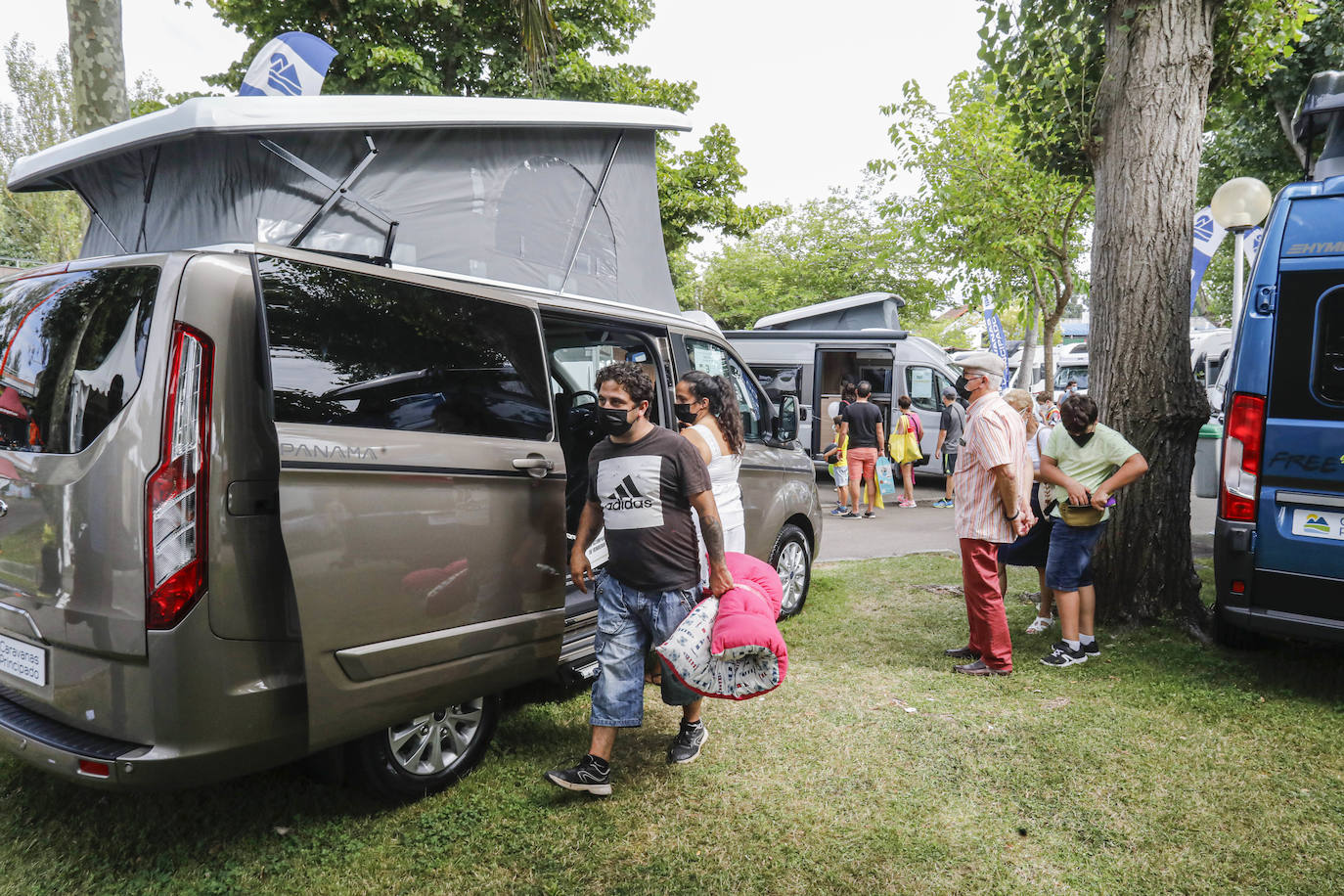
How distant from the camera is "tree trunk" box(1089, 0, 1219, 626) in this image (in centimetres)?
527

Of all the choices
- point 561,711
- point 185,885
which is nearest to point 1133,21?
point 561,711

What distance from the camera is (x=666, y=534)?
11.1 ft

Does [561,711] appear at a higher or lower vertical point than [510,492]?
lower

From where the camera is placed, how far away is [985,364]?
4715 mm

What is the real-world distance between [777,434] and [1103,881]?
3.41m

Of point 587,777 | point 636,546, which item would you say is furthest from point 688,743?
point 636,546

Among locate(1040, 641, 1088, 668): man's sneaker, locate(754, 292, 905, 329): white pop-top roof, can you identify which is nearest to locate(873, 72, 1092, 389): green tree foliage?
locate(754, 292, 905, 329): white pop-top roof

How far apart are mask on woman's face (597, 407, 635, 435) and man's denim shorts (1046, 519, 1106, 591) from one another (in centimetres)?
297

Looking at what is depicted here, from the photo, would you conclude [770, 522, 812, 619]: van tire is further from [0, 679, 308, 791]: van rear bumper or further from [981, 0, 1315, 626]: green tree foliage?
[0, 679, 308, 791]: van rear bumper

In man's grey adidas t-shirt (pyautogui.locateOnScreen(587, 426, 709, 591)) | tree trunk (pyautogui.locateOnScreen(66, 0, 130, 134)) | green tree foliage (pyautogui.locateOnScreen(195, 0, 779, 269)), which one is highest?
green tree foliage (pyautogui.locateOnScreen(195, 0, 779, 269))

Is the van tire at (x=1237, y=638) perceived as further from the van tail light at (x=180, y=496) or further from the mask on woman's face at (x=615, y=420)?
the van tail light at (x=180, y=496)

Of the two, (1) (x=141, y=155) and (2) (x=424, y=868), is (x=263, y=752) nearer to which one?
(2) (x=424, y=868)

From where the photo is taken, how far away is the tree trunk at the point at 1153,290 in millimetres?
5273

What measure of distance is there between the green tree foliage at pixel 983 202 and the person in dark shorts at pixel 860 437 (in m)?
7.40
